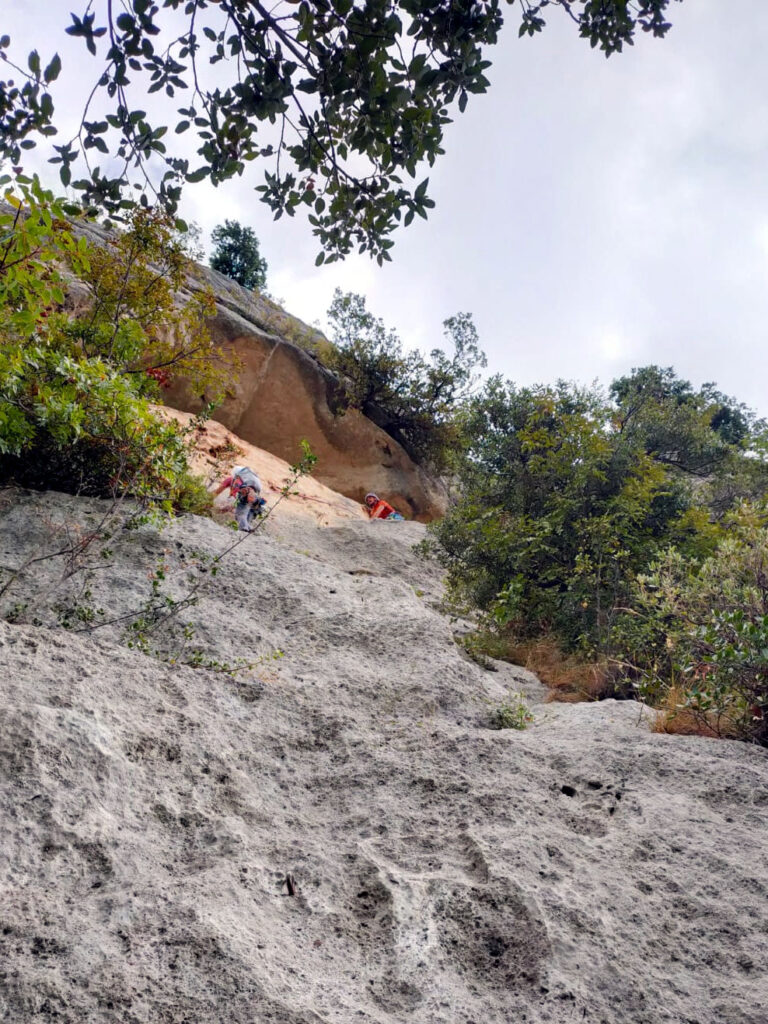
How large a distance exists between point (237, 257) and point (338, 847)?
94.3ft

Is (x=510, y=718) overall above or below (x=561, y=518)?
below

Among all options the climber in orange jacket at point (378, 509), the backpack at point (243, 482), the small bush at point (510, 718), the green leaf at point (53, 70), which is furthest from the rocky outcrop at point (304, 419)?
the green leaf at point (53, 70)

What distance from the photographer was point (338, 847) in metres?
3.29

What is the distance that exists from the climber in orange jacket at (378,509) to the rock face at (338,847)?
429 inches

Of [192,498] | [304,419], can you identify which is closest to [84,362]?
[192,498]

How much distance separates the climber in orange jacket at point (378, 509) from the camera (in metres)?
16.7

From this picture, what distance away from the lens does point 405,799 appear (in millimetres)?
A: 3826

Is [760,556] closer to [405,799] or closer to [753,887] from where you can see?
[753,887]

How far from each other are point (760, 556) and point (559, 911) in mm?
3994

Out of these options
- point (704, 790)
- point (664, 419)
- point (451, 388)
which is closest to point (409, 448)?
point (451, 388)

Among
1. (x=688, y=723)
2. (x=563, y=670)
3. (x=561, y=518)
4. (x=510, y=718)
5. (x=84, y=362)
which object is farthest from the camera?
(x=561, y=518)

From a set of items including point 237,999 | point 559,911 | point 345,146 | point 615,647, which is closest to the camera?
point 237,999

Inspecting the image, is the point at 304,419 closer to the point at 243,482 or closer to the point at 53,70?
the point at 243,482

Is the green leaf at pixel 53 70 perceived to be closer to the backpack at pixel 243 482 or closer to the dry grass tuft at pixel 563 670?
the dry grass tuft at pixel 563 670
